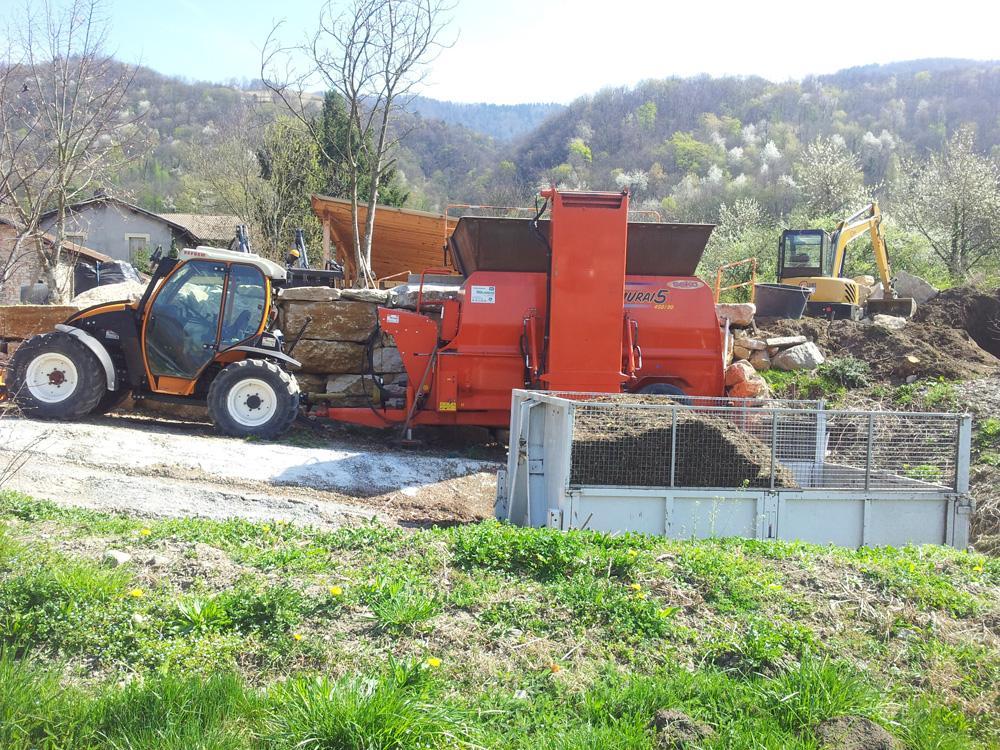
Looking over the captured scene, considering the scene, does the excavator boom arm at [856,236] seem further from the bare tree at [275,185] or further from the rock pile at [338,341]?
the bare tree at [275,185]

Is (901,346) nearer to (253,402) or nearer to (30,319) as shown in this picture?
(253,402)

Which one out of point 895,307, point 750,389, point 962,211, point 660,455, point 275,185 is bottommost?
point 660,455

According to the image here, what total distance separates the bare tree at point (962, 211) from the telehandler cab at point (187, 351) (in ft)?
76.9

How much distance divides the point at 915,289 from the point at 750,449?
17.2 metres

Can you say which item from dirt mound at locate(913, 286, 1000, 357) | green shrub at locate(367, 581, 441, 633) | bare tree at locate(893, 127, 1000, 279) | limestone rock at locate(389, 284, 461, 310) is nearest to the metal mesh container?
green shrub at locate(367, 581, 441, 633)

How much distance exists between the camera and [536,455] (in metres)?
7.66

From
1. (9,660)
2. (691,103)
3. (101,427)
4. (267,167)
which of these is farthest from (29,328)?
(691,103)

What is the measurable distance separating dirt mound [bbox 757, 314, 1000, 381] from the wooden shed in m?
7.43

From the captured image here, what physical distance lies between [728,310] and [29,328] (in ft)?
37.8

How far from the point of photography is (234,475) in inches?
336

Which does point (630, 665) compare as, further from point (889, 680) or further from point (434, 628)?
point (889, 680)

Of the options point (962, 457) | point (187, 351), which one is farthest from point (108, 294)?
point (962, 457)

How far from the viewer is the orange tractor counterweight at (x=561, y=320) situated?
33.8 feet

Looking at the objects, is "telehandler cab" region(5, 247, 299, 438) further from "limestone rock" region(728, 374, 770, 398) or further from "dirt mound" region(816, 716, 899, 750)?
"dirt mound" region(816, 716, 899, 750)
